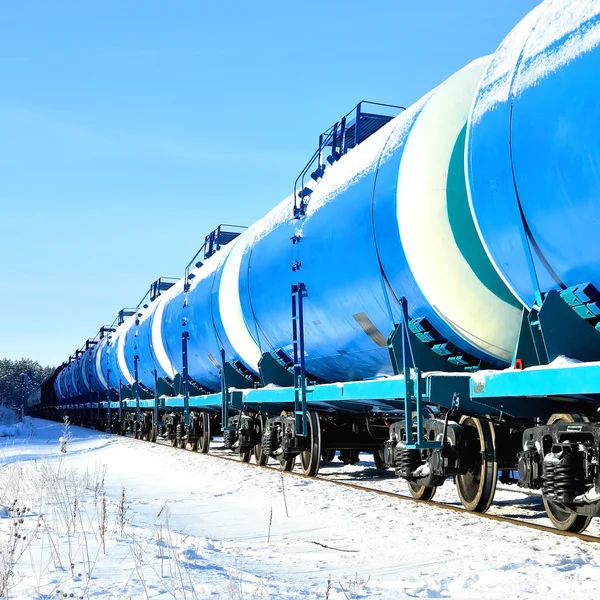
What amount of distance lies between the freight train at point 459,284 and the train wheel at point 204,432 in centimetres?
508

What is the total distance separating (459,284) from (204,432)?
1156 centimetres

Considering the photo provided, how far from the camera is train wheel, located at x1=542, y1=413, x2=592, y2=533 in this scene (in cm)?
559

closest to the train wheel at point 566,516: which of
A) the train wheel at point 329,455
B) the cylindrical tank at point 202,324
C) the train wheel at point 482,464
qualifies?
the train wheel at point 482,464

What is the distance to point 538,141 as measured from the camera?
5.04 metres

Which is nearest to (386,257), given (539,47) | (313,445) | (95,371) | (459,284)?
(459,284)

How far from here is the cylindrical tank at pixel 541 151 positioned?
15.4ft

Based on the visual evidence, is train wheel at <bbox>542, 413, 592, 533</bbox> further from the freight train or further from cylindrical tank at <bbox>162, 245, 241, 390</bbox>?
cylindrical tank at <bbox>162, 245, 241, 390</bbox>

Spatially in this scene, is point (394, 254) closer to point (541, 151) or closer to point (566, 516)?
point (541, 151)

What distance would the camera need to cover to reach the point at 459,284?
6.52 metres

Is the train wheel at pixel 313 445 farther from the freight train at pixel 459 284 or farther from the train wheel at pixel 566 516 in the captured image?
the train wheel at pixel 566 516

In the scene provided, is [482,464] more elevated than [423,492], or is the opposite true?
[482,464]

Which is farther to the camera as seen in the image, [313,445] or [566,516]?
[313,445]

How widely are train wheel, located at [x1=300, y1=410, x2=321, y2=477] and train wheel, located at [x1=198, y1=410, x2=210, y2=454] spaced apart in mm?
5898

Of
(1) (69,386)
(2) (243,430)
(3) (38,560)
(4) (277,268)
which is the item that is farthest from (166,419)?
(1) (69,386)
